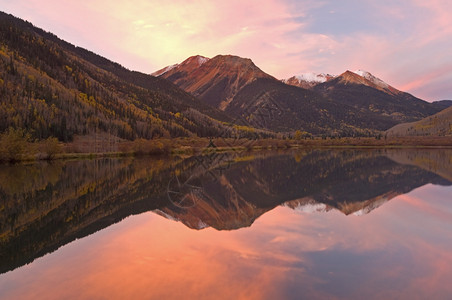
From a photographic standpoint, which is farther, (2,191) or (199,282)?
(2,191)

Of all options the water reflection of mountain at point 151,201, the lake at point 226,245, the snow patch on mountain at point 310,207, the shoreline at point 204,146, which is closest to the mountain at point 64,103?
the shoreline at point 204,146

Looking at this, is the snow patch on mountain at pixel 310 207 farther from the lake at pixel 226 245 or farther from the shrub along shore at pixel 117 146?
the shrub along shore at pixel 117 146

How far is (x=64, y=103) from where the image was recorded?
11306 centimetres

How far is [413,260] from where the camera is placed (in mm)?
9305

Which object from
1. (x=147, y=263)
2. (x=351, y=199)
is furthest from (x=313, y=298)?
(x=351, y=199)

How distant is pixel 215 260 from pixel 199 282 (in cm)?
170

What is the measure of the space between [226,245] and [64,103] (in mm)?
117123

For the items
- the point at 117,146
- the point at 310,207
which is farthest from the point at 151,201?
the point at 117,146

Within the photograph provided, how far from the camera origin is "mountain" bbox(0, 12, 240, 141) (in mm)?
89875

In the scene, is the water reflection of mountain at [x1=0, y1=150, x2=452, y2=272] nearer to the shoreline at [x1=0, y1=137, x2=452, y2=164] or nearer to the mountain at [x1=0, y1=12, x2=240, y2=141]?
the shoreline at [x1=0, y1=137, x2=452, y2=164]

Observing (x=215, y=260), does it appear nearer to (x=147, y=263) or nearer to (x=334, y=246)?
(x=147, y=263)

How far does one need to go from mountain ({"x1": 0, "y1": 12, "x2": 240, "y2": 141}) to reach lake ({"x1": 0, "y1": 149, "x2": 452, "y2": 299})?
70704mm

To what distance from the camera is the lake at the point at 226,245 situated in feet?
24.9

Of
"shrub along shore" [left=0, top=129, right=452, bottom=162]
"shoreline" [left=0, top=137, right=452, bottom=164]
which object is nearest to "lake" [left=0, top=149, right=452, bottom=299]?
"shrub along shore" [left=0, top=129, right=452, bottom=162]
